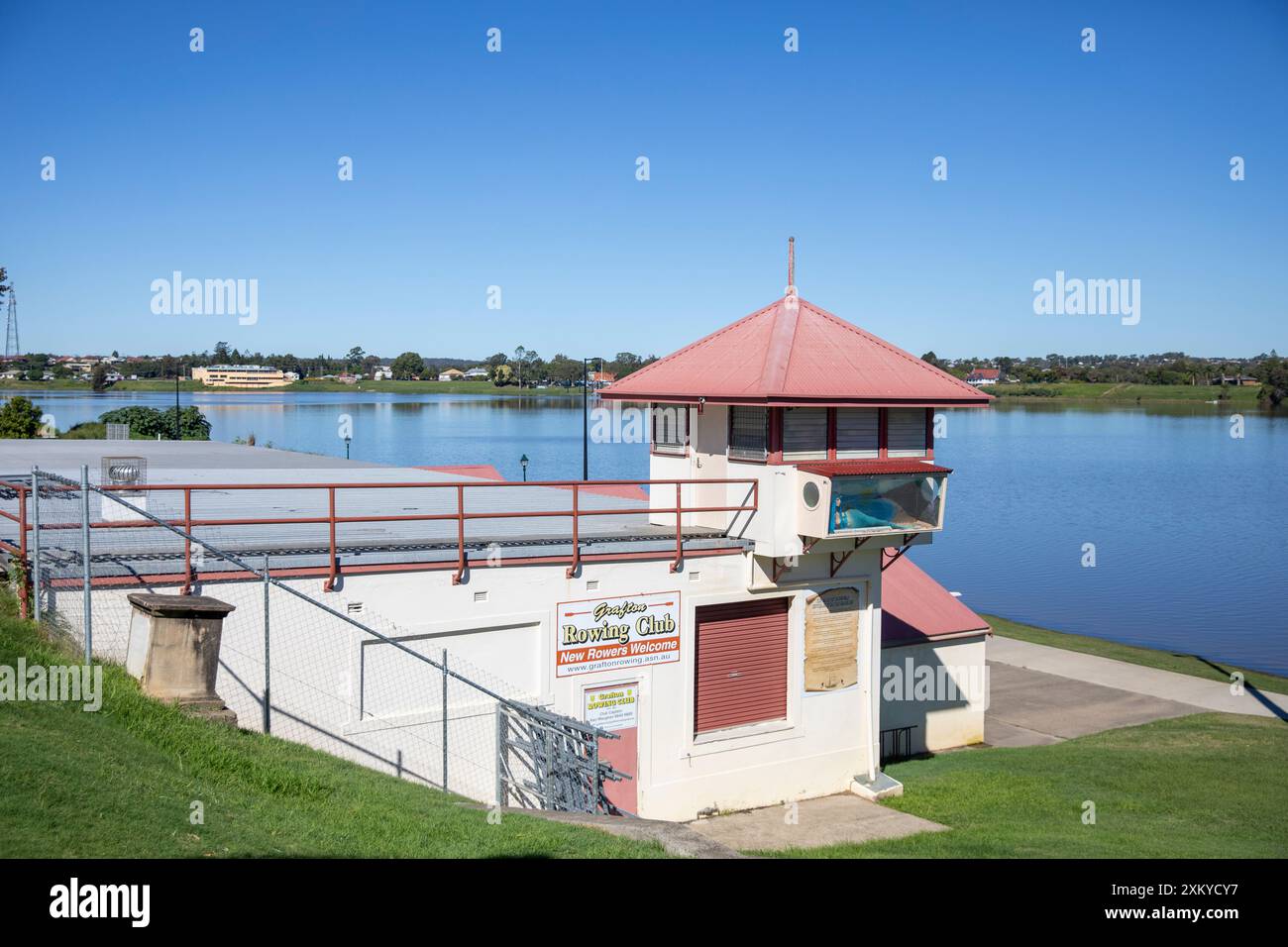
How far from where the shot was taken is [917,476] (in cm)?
1578

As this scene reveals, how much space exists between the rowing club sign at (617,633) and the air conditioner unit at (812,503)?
2084 millimetres

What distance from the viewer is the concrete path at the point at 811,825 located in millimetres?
14391

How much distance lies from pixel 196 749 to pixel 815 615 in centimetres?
964

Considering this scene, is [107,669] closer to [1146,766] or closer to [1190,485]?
[1146,766]

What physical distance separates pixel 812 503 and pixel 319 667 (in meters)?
6.92

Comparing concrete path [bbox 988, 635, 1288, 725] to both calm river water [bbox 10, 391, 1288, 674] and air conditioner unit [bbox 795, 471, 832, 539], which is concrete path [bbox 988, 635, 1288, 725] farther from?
air conditioner unit [bbox 795, 471, 832, 539]

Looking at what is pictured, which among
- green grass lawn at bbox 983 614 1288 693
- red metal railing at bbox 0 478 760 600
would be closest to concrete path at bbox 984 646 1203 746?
green grass lawn at bbox 983 614 1288 693

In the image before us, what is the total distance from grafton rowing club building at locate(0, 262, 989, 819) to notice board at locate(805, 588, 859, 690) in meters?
0.04

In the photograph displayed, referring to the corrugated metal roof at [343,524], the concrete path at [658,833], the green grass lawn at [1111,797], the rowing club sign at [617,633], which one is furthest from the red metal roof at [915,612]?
the concrete path at [658,833]

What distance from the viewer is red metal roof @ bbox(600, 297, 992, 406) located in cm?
1547

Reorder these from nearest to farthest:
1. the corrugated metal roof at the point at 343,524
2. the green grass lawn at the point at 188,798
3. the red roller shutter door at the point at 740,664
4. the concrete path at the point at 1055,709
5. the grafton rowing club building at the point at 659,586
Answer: the green grass lawn at the point at 188,798, the grafton rowing club building at the point at 659,586, the corrugated metal roof at the point at 343,524, the red roller shutter door at the point at 740,664, the concrete path at the point at 1055,709

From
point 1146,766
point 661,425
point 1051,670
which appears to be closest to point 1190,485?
point 1051,670

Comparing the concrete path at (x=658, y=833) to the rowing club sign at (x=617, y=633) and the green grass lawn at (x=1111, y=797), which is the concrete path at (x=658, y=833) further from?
the rowing club sign at (x=617, y=633)

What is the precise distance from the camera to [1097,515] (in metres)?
71.6
